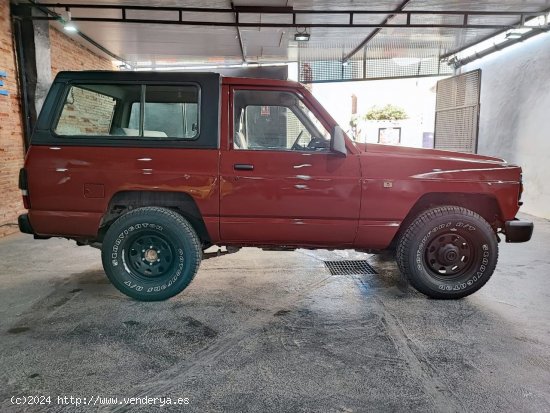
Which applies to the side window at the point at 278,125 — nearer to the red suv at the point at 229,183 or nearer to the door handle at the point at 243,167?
the red suv at the point at 229,183

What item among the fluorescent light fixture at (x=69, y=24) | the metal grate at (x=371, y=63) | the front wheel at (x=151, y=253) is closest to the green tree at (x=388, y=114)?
the metal grate at (x=371, y=63)

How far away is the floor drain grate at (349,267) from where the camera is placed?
15.5 feet

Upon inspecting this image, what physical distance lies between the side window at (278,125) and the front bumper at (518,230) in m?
1.84

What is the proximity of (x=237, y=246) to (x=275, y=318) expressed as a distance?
0.85m

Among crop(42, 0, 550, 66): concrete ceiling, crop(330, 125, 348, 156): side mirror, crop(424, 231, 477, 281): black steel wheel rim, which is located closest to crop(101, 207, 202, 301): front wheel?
crop(330, 125, 348, 156): side mirror

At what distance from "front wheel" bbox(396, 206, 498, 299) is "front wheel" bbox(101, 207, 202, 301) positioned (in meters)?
1.98

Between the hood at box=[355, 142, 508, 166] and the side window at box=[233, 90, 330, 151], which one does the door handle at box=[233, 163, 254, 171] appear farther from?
the hood at box=[355, 142, 508, 166]

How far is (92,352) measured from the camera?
282 centimetres

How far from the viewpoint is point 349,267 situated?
492 centimetres

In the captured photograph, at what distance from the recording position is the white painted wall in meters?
7.88

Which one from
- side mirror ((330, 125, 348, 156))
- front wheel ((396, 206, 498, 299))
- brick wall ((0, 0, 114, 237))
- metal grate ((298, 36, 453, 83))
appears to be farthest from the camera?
metal grate ((298, 36, 453, 83))

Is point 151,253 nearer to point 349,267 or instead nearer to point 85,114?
point 85,114

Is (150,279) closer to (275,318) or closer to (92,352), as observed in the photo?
(92,352)

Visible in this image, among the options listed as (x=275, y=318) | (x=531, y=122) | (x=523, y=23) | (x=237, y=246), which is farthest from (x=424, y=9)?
(x=275, y=318)
